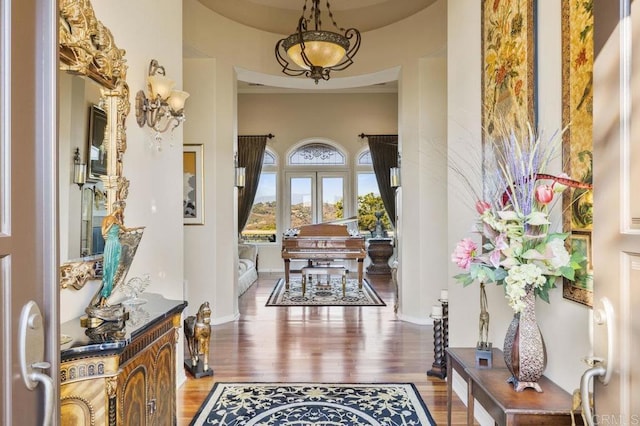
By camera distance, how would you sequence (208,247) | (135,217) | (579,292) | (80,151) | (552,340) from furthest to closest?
(208,247) < (135,217) < (80,151) < (552,340) < (579,292)

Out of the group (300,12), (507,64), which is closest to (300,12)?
(300,12)

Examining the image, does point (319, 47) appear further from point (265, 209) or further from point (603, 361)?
point (265, 209)

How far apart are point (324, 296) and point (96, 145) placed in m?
5.14

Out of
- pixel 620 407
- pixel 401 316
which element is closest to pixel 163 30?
pixel 620 407

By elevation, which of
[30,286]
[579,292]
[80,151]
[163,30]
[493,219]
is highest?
[163,30]

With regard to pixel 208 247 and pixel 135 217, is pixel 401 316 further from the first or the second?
pixel 135 217

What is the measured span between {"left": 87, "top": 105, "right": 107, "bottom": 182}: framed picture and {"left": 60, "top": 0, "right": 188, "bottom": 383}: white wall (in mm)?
260

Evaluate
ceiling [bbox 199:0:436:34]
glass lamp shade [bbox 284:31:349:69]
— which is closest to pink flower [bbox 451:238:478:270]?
glass lamp shade [bbox 284:31:349:69]

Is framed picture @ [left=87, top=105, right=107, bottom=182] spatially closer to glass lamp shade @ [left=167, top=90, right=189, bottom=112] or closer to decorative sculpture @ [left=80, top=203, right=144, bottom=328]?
decorative sculpture @ [left=80, top=203, right=144, bottom=328]

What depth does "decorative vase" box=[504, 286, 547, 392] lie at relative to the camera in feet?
5.46

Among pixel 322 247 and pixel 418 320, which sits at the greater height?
pixel 322 247

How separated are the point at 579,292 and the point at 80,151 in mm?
2401

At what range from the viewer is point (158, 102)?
286cm

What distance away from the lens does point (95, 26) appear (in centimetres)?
205
